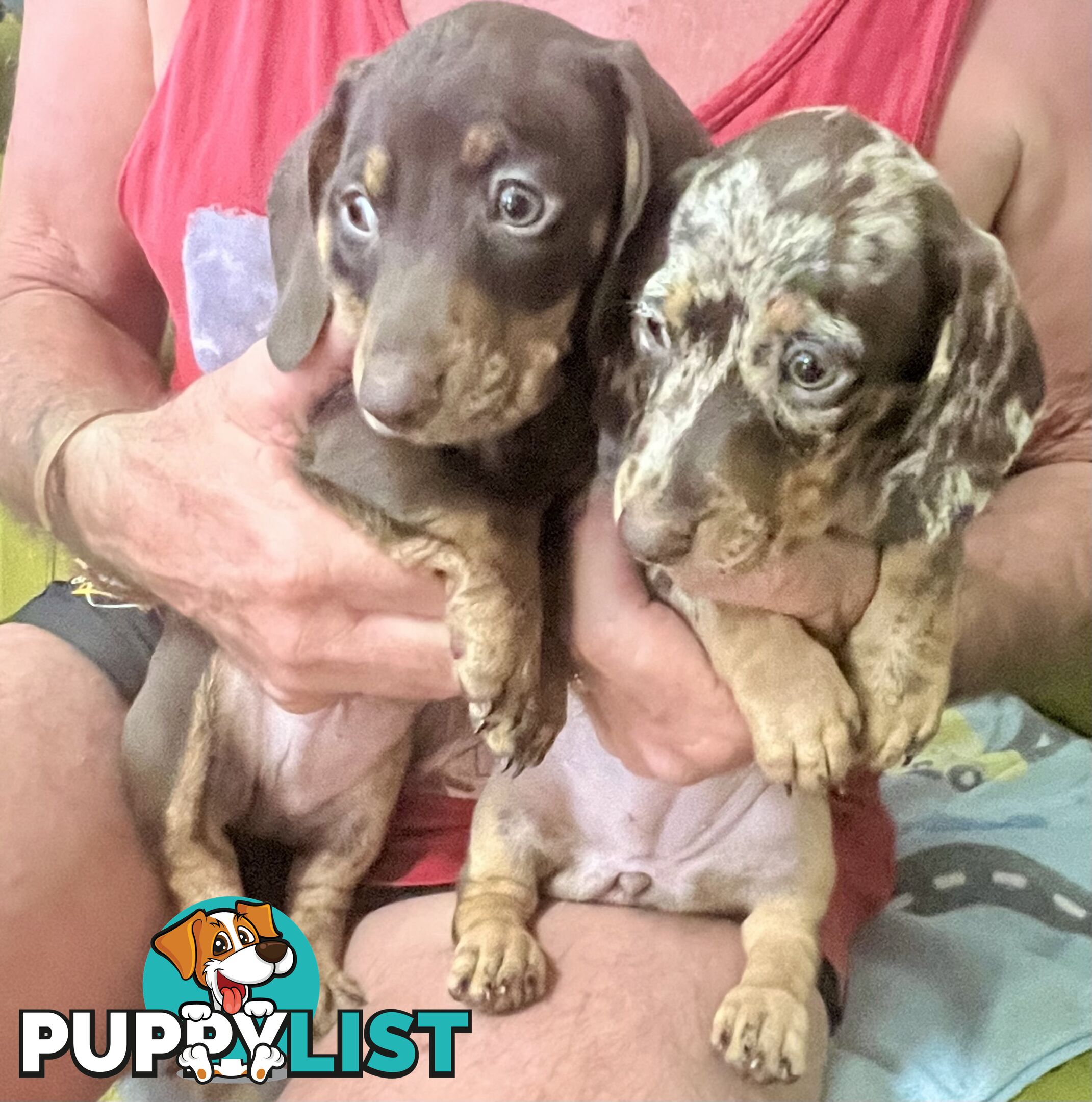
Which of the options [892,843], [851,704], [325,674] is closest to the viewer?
[851,704]

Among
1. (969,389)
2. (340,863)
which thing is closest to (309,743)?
(340,863)

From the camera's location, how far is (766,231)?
0.79 meters

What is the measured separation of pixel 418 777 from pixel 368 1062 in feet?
1.03

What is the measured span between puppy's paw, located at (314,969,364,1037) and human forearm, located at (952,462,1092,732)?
0.62m

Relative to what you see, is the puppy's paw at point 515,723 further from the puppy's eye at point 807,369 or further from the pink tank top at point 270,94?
the pink tank top at point 270,94

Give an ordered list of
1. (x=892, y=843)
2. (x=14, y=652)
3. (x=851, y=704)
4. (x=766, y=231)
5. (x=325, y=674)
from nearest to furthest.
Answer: (x=766, y=231)
(x=851, y=704)
(x=325, y=674)
(x=14, y=652)
(x=892, y=843)

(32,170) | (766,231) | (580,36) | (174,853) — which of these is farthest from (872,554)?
(32,170)

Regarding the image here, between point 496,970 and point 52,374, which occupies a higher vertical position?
point 52,374

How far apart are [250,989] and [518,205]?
2.13ft

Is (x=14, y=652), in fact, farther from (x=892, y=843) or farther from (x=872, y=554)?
(x=892, y=843)

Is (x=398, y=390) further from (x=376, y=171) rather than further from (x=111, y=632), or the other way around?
(x=111, y=632)

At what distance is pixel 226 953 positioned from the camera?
0.91 metres

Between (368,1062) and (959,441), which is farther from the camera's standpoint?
(368,1062)

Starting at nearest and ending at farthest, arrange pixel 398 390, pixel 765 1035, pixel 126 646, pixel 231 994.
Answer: pixel 398 390
pixel 231 994
pixel 765 1035
pixel 126 646
